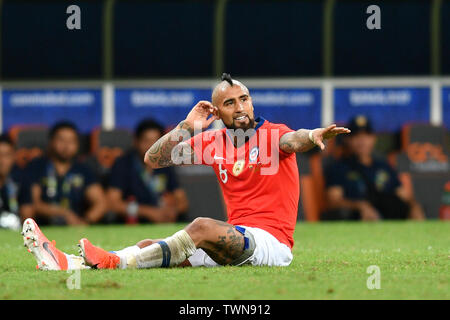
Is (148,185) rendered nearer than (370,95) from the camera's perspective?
Yes

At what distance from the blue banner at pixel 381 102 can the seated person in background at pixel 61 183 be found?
5289 mm

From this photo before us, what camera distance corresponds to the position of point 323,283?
23.7ft

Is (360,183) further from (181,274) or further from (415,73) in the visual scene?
(181,274)

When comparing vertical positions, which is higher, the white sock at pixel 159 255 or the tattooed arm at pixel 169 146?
the tattooed arm at pixel 169 146

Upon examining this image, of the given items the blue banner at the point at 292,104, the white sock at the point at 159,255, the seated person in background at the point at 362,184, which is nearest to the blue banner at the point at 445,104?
the blue banner at the point at 292,104

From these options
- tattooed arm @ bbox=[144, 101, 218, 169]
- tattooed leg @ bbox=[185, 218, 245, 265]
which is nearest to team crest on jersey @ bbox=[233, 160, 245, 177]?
tattooed arm @ bbox=[144, 101, 218, 169]

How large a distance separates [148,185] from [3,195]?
2359 mm

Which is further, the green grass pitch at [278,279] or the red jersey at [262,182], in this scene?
the red jersey at [262,182]

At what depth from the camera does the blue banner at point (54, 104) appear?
62.2ft

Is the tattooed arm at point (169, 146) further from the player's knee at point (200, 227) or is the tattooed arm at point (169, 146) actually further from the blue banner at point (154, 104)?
the blue banner at point (154, 104)

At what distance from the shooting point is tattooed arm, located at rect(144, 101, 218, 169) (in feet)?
27.8
